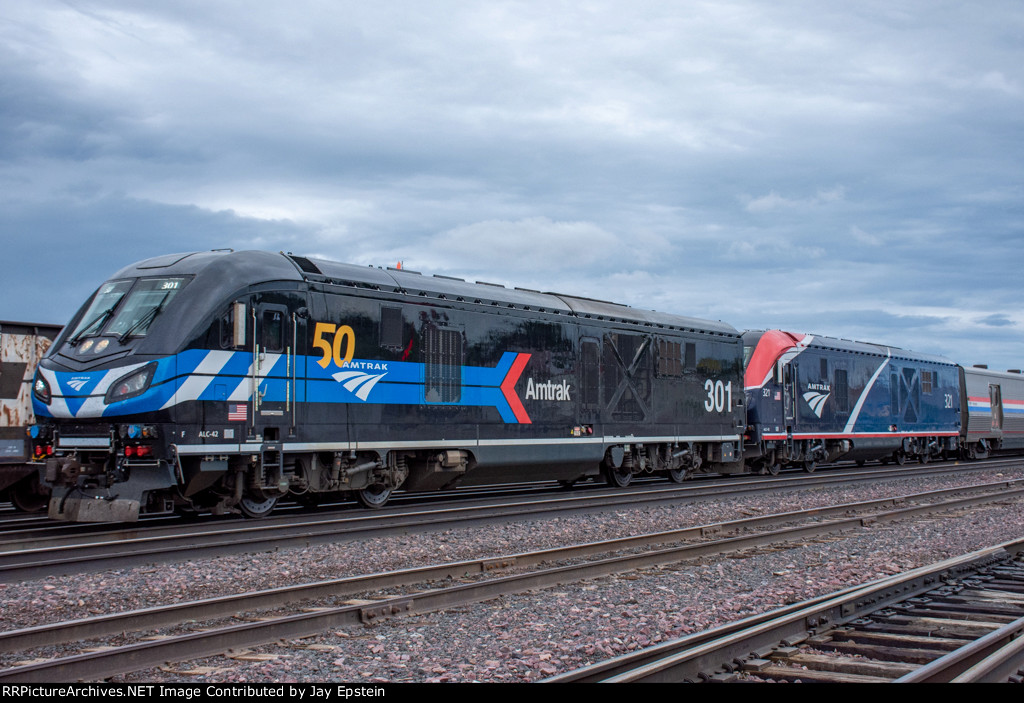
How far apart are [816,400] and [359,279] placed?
1655 centimetres

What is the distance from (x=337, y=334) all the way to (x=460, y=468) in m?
3.47

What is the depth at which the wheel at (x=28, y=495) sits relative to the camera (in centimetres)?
1449

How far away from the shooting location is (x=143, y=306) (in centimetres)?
1215

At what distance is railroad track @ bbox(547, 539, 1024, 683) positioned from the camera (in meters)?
5.32

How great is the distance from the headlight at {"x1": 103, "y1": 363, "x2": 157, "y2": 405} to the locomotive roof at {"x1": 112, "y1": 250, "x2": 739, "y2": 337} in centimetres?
131

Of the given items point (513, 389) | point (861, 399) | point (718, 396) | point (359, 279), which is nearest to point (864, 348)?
point (861, 399)

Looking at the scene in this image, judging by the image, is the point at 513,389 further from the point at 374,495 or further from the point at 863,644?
the point at 863,644

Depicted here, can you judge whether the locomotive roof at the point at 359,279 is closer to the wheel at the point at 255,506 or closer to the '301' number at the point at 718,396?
the '301' number at the point at 718,396

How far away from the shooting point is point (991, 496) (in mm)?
17406

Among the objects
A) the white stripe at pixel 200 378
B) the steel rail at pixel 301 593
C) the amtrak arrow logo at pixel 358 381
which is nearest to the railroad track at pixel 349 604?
the steel rail at pixel 301 593

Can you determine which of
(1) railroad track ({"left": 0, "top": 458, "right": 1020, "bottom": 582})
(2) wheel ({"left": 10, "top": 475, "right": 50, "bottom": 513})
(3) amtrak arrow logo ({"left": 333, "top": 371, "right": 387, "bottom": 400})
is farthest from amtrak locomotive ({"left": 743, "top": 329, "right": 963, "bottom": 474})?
(2) wheel ({"left": 10, "top": 475, "right": 50, "bottom": 513})

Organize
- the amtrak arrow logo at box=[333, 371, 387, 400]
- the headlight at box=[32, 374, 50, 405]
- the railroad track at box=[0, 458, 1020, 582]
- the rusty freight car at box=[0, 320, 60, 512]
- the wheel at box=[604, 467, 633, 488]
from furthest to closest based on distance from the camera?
the wheel at box=[604, 467, 633, 488]
the rusty freight car at box=[0, 320, 60, 512]
the amtrak arrow logo at box=[333, 371, 387, 400]
the headlight at box=[32, 374, 50, 405]
the railroad track at box=[0, 458, 1020, 582]

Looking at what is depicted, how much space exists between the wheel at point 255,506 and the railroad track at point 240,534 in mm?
352

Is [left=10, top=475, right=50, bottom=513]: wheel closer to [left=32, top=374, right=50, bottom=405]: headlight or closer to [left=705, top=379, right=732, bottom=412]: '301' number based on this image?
[left=32, top=374, right=50, bottom=405]: headlight
